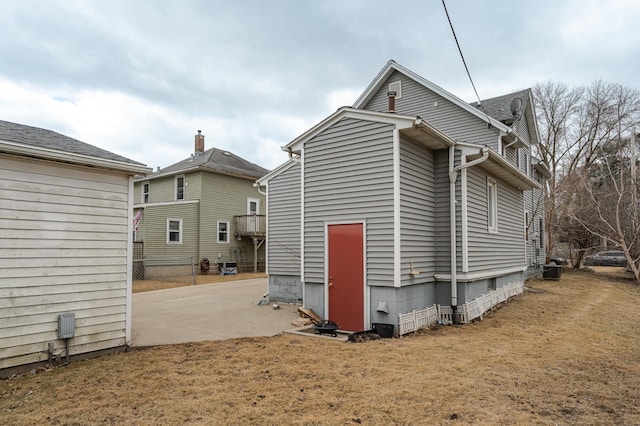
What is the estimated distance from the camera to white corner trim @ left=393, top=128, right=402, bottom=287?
7402mm

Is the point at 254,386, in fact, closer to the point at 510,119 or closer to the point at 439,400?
the point at 439,400

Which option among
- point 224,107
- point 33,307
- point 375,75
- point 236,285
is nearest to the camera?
point 33,307

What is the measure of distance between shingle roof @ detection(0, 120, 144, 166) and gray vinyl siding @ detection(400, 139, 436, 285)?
4837 millimetres

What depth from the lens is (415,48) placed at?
26.2 feet

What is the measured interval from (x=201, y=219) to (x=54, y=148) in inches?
655

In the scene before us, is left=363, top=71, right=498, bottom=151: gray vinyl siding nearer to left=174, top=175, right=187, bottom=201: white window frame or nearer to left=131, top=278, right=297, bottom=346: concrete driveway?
left=131, top=278, right=297, bottom=346: concrete driveway

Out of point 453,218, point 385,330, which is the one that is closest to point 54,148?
point 385,330

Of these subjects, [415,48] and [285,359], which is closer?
[285,359]

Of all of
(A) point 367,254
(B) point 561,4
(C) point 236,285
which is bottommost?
(C) point 236,285

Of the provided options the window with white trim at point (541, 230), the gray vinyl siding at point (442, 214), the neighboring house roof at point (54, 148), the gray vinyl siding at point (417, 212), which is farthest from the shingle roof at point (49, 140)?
the window with white trim at point (541, 230)

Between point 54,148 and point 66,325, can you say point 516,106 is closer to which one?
point 54,148

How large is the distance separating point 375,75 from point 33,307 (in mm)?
13096

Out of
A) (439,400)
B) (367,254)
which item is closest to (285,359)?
(439,400)

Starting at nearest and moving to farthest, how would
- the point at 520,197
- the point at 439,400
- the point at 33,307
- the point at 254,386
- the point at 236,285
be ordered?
the point at 439,400, the point at 254,386, the point at 33,307, the point at 520,197, the point at 236,285
